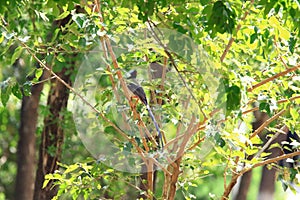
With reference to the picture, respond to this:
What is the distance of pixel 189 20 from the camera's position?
2.93 metres

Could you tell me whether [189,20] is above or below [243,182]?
above

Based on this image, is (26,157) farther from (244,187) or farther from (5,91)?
(5,91)

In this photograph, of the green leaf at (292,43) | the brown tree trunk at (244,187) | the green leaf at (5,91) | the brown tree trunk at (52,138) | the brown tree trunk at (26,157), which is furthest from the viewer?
the brown tree trunk at (244,187)

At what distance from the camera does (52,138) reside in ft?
18.4

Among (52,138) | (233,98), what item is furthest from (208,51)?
(52,138)

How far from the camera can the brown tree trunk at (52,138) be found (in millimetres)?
5500

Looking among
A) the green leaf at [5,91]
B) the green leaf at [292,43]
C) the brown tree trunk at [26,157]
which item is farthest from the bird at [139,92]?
the brown tree trunk at [26,157]

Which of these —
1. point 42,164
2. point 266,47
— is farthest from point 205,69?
point 42,164

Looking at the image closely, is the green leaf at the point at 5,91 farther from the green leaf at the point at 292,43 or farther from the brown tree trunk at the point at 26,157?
the brown tree trunk at the point at 26,157

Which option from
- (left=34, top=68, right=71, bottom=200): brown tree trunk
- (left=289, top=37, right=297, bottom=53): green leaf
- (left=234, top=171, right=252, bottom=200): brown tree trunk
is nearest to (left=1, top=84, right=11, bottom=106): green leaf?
(left=289, top=37, right=297, bottom=53): green leaf

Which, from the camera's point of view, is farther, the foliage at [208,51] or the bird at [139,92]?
the bird at [139,92]

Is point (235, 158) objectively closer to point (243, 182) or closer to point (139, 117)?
point (139, 117)

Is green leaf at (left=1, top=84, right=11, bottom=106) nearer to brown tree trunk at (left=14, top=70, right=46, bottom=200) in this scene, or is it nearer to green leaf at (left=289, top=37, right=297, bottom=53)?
green leaf at (left=289, top=37, right=297, bottom=53)

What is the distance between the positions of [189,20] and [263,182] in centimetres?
603
